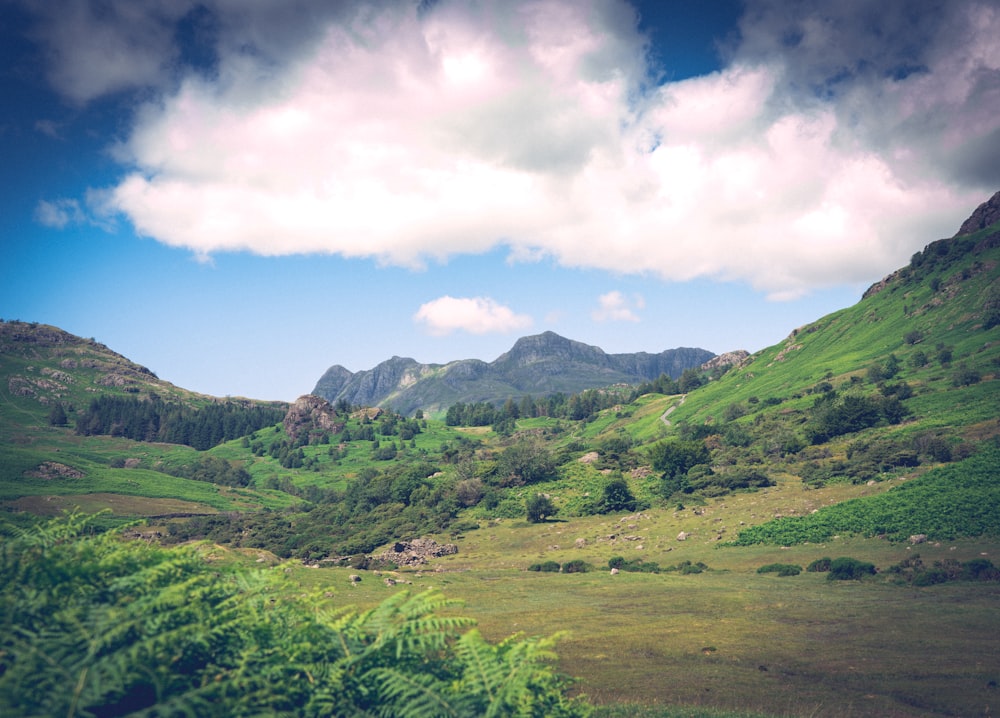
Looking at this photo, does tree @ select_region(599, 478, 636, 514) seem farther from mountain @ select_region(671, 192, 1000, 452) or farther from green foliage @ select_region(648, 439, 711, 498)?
mountain @ select_region(671, 192, 1000, 452)

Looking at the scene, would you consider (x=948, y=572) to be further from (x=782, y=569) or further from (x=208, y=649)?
(x=208, y=649)

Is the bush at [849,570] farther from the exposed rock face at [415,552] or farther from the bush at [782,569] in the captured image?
the exposed rock face at [415,552]

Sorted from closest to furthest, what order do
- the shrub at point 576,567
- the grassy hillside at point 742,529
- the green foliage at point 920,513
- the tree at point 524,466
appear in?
the grassy hillside at point 742,529, the green foliage at point 920,513, the shrub at point 576,567, the tree at point 524,466

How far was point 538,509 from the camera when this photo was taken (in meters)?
93.2

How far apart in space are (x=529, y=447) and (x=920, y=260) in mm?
167828

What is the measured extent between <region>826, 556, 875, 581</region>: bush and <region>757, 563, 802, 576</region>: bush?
327 cm

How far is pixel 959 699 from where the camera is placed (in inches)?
846

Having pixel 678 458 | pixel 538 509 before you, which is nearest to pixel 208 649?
pixel 538 509

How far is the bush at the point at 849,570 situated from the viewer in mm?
44812

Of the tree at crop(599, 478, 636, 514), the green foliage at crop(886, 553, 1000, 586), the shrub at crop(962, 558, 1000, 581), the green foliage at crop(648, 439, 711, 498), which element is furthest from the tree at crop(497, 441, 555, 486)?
the shrub at crop(962, 558, 1000, 581)

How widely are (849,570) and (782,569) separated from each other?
5.78 meters

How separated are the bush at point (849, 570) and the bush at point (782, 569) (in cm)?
A: 327

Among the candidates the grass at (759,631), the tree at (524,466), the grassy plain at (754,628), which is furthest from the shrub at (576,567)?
the tree at (524,466)

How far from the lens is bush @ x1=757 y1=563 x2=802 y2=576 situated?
49.3 meters
